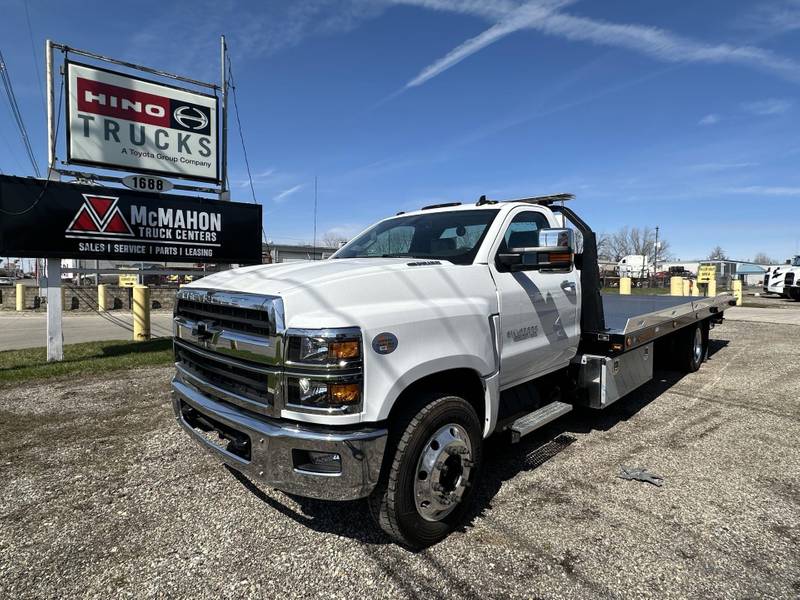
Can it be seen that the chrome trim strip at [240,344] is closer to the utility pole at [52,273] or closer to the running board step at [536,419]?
the running board step at [536,419]

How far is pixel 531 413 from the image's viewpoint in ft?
12.5

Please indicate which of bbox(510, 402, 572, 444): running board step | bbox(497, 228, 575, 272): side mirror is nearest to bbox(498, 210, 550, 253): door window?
bbox(497, 228, 575, 272): side mirror

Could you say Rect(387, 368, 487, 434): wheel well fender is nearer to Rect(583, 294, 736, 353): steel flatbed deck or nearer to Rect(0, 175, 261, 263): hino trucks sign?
Rect(583, 294, 736, 353): steel flatbed deck

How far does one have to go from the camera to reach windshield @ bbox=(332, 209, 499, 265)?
141 inches

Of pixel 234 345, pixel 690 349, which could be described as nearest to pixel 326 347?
pixel 234 345

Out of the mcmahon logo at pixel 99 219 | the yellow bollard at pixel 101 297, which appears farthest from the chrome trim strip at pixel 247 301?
the yellow bollard at pixel 101 297

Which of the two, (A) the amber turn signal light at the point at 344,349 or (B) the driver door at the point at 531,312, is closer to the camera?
(A) the amber turn signal light at the point at 344,349

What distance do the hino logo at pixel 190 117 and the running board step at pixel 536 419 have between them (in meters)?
9.35

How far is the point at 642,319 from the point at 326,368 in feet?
12.4

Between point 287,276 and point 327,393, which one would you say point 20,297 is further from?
point 327,393

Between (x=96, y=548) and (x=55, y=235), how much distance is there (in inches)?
271

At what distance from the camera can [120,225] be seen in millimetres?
8500

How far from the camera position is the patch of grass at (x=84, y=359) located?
7.15 meters

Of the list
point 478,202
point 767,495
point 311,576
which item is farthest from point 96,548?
point 767,495
